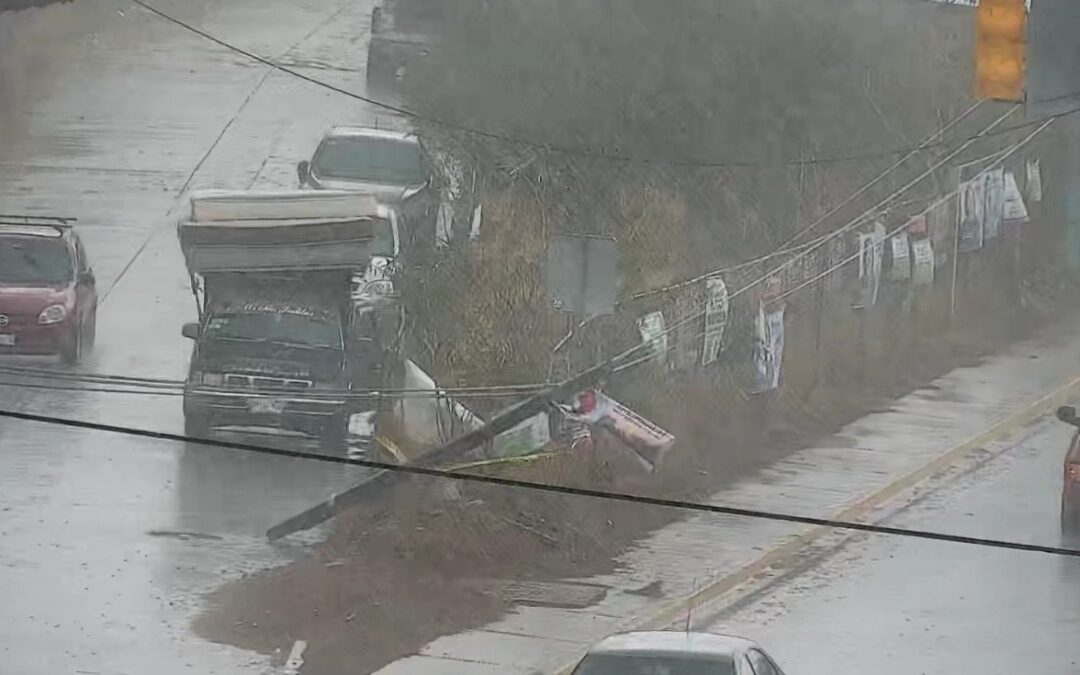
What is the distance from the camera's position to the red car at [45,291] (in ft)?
37.3

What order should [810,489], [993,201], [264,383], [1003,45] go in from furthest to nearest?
[993,201] → [810,489] → [264,383] → [1003,45]

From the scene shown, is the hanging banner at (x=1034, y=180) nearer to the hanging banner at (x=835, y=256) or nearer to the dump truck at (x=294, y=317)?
the hanging banner at (x=835, y=256)

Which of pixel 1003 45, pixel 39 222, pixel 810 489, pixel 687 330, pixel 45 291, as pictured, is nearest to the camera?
pixel 1003 45

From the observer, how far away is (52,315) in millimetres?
11695

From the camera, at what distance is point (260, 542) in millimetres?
11734

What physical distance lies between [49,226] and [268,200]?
156 centimetres

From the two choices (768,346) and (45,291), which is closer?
(45,291)

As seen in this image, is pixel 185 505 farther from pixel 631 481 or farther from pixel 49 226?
pixel 631 481

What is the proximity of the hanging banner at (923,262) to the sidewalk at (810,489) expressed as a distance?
0.69 meters

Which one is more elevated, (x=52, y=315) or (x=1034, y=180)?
(x=1034, y=180)

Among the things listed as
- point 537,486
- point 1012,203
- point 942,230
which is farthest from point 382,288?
point 1012,203

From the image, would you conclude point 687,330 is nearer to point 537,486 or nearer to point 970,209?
point 970,209

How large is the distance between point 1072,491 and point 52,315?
676 cm

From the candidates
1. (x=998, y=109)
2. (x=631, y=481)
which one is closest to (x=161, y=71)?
(x=631, y=481)
